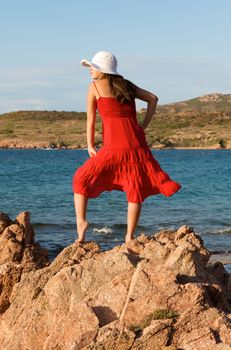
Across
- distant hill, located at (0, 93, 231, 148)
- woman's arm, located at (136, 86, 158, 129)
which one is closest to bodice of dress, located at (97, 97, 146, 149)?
woman's arm, located at (136, 86, 158, 129)

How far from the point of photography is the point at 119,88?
846 cm

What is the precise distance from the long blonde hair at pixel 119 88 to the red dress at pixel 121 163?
0.23ft

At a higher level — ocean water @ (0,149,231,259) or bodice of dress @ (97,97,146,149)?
bodice of dress @ (97,97,146,149)

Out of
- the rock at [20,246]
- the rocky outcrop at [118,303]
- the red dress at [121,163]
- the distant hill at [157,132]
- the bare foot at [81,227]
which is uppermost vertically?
the red dress at [121,163]

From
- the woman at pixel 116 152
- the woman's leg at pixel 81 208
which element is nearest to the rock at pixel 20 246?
the woman's leg at pixel 81 208

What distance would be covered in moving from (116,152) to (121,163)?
0.47 ft

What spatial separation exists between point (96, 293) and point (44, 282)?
99 cm

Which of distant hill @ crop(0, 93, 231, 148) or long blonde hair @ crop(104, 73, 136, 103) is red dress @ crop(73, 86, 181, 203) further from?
distant hill @ crop(0, 93, 231, 148)

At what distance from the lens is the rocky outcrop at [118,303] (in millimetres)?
5730

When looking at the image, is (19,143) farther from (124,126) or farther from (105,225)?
(124,126)

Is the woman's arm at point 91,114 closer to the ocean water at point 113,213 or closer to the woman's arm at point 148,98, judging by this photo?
the woman's arm at point 148,98

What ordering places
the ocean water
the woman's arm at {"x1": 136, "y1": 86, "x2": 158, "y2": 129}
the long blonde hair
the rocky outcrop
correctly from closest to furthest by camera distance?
the rocky outcrop → the long blonde hair → the woman's arm at {"x1": 136, "y1": 86, "x2": 158, "y2": 129} → the ocean water

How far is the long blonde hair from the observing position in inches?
333

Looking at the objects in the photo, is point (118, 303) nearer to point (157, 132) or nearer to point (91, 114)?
point (91, 114)
